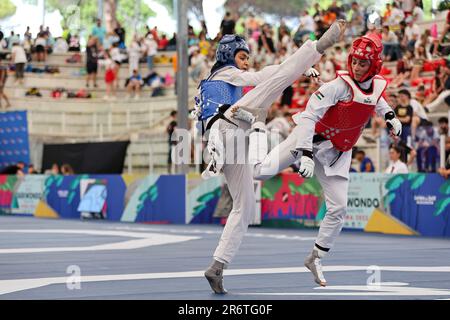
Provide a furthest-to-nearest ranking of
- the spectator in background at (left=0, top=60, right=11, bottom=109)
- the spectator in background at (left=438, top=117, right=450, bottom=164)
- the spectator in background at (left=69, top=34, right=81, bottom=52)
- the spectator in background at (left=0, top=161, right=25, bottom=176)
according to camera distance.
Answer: the spectator in background at (left=69, top=34, right=81, bottom=52)
the spectator in background at (left=0, top=60, right=11, bottom=109)
the spectator in background at (left=0, top=161, right=25, bottom=176)
the spectator in background at (left=438, top=117, right=450, bottom=164)

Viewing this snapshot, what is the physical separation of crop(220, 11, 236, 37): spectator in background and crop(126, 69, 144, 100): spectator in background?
8.25 meters

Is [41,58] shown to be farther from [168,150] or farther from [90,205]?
[90,205]

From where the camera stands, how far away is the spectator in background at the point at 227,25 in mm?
32906

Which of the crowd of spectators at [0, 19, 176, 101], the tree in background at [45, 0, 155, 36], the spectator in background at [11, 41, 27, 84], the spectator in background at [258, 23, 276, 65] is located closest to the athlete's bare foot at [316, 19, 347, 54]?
the spectator in background at [258, 23, 276, 65]

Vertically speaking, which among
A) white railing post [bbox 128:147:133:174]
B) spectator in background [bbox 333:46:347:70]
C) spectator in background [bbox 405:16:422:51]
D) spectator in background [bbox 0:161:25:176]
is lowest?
spectator in background [bbox 0:161:25:176]

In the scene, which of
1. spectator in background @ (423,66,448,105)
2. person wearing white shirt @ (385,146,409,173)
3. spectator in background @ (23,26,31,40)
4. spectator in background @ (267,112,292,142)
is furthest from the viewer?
spectator in background @ (23,26,31,40)

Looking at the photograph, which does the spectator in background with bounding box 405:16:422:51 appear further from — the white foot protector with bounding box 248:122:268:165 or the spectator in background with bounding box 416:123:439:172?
the white foot protector with bounding box 248:122:268:165

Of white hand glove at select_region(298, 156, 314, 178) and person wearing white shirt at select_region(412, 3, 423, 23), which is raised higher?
person wearing white shirt at select_region(412, 3, 423, 23)

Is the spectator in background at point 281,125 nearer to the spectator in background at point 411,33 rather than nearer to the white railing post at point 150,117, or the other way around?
the spectator in background at point 411,33

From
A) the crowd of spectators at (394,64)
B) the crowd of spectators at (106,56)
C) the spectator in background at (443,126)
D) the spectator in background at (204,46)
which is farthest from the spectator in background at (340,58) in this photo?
the crowd of spectators at (106,56)

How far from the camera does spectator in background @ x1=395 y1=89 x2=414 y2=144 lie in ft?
74.7

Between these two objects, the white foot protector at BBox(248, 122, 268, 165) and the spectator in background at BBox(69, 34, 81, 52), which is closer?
the white foot protector at BBox(248, 122, 268, 165)

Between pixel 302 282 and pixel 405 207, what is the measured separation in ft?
33.0
